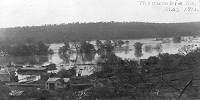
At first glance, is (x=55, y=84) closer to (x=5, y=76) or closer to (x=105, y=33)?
(x=5, y=76)

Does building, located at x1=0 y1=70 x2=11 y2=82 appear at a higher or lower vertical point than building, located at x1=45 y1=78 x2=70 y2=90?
lower

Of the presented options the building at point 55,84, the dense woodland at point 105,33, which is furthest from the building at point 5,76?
the dense woodland at point 105,33

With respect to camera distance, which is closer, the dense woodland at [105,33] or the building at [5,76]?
the building at [5,76]

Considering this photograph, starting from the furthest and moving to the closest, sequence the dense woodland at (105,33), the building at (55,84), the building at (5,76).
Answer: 1. the dense woodland at (105,33)
2. the building at (5,76)
3. the building at (55,84)

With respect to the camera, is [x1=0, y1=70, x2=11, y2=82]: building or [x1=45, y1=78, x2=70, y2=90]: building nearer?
[x1=45, y1=78, x2=70, y2=90]: building

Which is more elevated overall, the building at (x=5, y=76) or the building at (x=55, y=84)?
the building at (x=55, y=84)

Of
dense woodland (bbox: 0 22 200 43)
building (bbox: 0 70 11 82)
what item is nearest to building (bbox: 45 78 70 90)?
building (bbox: 0 70 11 82)

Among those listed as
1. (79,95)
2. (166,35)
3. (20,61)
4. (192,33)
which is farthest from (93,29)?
(79,95)

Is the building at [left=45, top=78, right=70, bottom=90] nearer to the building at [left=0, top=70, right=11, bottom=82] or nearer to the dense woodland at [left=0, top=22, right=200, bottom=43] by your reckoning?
the building at [left=0, top=70, right=11, bottom=82]

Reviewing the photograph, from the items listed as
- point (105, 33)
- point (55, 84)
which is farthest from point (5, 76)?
point (105, 33)

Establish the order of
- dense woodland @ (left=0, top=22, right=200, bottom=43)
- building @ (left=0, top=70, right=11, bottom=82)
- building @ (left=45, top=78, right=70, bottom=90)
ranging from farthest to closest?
→ dense woodland @ (left=0, top=22, right=200, bottom=43), building @ (left=0, top=70, right=11, bottom=82), building @ (left=45, top=78, right=70, bottom=90)

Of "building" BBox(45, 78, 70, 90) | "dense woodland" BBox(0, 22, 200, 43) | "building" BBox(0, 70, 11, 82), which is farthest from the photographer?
"dense woodland" BBox(0, 22, 200, 43)

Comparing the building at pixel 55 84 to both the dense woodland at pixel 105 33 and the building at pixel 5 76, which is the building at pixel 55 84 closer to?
the building at pixel 5 76
